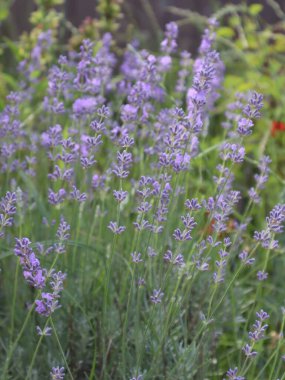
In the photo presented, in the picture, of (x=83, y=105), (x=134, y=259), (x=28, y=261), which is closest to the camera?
(x=28, y=261)

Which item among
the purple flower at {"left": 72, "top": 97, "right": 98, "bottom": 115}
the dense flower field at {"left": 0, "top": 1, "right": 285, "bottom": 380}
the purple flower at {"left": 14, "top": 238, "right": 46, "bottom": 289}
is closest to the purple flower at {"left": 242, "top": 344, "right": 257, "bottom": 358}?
the dense flower field at {"left": 0, "top": 1, "right": 285, "bottom": 380}

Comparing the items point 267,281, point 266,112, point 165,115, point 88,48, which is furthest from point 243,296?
point 266,112

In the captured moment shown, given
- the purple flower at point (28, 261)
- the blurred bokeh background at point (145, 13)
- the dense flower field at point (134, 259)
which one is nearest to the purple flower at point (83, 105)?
the dense flower field at point (134, 259)

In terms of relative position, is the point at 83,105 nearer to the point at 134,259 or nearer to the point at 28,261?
the point at 134,259

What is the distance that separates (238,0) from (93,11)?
1338mm

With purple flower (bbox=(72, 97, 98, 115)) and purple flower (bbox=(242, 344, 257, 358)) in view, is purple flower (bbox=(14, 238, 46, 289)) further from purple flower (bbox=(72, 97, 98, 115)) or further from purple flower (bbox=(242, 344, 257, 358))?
purple flower (bbox=(72, 97, 98, 115))

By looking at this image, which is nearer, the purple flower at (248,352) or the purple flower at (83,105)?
the purple flower at (248,352)

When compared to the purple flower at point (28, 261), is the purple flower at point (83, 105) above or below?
above

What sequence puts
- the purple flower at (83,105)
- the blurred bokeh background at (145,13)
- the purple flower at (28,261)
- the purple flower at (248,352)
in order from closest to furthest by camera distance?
the purple flower at (28,261)
the purple flower at (248,352)
the purple flower at (83,105)
the blurred bokeh background at (145,13)

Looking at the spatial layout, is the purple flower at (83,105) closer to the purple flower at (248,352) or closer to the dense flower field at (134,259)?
the dense flower field at (134,259)

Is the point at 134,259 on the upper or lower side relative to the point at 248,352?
upper

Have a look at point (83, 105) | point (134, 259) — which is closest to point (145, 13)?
point (83, 105)

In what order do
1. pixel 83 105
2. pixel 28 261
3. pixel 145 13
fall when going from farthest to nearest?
pixel 145 13 → pixel 83 105 → pixel 28 261

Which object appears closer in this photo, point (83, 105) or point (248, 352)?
point (248, 352)
